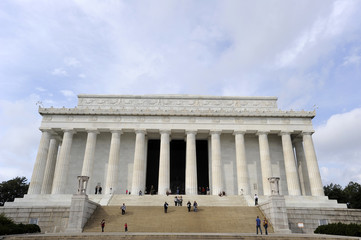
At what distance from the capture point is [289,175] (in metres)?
42.9

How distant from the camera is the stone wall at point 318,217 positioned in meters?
27.8

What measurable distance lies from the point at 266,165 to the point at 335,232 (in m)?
21.2

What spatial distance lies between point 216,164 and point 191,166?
397 cm

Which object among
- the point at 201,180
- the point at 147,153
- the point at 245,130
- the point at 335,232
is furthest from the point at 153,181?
the point at 335,232

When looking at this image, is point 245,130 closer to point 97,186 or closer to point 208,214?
point 208,214

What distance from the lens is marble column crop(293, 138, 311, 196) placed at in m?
45.4

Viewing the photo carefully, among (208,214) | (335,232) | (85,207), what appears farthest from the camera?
(208,214)

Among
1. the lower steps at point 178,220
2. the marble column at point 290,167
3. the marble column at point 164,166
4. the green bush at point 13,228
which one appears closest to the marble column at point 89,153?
the marble column at point 164,166

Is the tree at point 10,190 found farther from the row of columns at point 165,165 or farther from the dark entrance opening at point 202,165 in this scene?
the dark entrance opening at point 202,165

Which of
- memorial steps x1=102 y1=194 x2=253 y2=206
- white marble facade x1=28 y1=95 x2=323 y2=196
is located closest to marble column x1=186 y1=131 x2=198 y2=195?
white marble facade x1=28 y1=95 x2=323 y2=196

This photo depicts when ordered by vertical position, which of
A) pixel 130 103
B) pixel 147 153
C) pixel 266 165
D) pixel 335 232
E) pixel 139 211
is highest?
pixel 130 103

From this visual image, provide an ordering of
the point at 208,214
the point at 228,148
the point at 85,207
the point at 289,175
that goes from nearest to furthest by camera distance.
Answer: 1. the point at 85,207
2. the point at 208,214
3. the point at 289,175
4. the point at 228,148

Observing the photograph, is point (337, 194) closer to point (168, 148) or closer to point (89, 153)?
point (168, 148)

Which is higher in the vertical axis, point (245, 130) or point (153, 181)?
point (245, 130)
